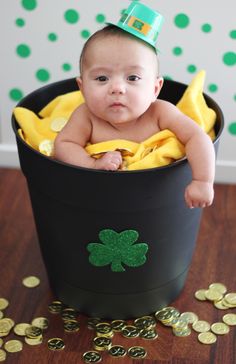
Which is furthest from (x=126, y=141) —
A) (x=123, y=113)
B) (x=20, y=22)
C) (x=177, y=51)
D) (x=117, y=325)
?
(x=20, y=22)

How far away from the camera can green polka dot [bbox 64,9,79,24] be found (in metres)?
1.74

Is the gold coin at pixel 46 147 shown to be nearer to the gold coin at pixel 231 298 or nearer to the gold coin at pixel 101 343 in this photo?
the gold coin at pixel 101 343

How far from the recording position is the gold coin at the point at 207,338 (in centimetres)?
142

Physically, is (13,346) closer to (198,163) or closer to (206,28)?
(198,163)

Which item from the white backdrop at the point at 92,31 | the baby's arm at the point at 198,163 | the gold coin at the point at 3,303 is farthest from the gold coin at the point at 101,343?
the white backdrop at the point at 92,31

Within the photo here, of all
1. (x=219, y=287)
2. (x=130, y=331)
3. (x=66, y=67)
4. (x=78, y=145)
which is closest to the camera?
(x=78, y=145)

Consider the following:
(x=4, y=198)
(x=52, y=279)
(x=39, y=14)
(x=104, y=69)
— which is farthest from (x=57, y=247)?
(x=39, y=14)

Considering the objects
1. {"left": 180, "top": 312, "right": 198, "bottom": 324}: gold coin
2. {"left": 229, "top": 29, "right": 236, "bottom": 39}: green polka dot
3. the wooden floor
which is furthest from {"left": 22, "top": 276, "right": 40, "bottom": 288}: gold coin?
{"left": 229, "top": 29, "right": 236, "bottom": 39}: green polka dot

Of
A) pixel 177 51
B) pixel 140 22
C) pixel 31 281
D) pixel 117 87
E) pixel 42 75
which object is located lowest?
pixel 31 281

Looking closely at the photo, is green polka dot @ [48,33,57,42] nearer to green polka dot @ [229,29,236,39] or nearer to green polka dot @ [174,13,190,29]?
green polka dot @ [174,13,190,29]

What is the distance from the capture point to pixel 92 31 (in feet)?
5.77

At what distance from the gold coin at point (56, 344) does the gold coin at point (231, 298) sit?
40cm

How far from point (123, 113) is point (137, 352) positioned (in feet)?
1.68

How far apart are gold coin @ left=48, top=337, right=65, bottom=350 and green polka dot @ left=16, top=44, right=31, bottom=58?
805 millimetres
